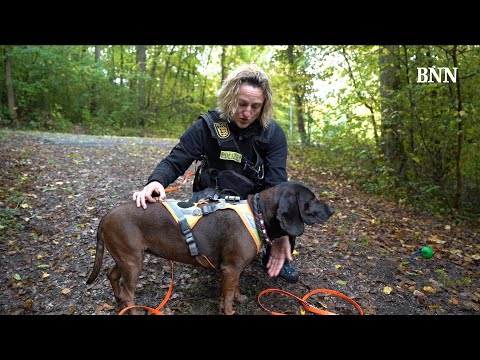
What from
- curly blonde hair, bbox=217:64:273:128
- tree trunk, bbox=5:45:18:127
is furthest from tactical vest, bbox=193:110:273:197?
tree trunk, bbox=5:45:18:127

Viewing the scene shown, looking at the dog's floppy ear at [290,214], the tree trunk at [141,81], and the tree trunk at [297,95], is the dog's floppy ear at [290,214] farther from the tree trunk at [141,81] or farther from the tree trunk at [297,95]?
the tree trunk at [141,81]

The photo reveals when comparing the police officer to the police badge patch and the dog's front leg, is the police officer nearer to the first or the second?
the police badge patch

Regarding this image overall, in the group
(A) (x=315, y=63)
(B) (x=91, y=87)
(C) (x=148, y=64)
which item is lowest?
(A) (x=315, y=63)

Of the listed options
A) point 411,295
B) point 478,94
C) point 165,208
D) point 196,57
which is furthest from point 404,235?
point 196,57

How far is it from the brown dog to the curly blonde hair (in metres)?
0.98

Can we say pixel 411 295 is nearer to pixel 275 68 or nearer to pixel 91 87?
pixel 275 68

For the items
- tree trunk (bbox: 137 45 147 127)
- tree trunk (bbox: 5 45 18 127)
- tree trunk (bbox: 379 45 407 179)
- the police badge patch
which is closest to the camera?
the police badge patch

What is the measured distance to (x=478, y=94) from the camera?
19.1 feet

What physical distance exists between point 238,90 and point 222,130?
0.46 m

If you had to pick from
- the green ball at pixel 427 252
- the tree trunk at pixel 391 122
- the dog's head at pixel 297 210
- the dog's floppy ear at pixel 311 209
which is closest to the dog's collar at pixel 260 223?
the dog's head at pixel 297 210

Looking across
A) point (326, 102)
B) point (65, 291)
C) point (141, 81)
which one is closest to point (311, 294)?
point (65, 291)

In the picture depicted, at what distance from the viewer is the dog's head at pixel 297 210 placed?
2811 millimetres

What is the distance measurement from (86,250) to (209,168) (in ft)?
7.13

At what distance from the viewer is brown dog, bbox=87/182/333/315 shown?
107 inches
